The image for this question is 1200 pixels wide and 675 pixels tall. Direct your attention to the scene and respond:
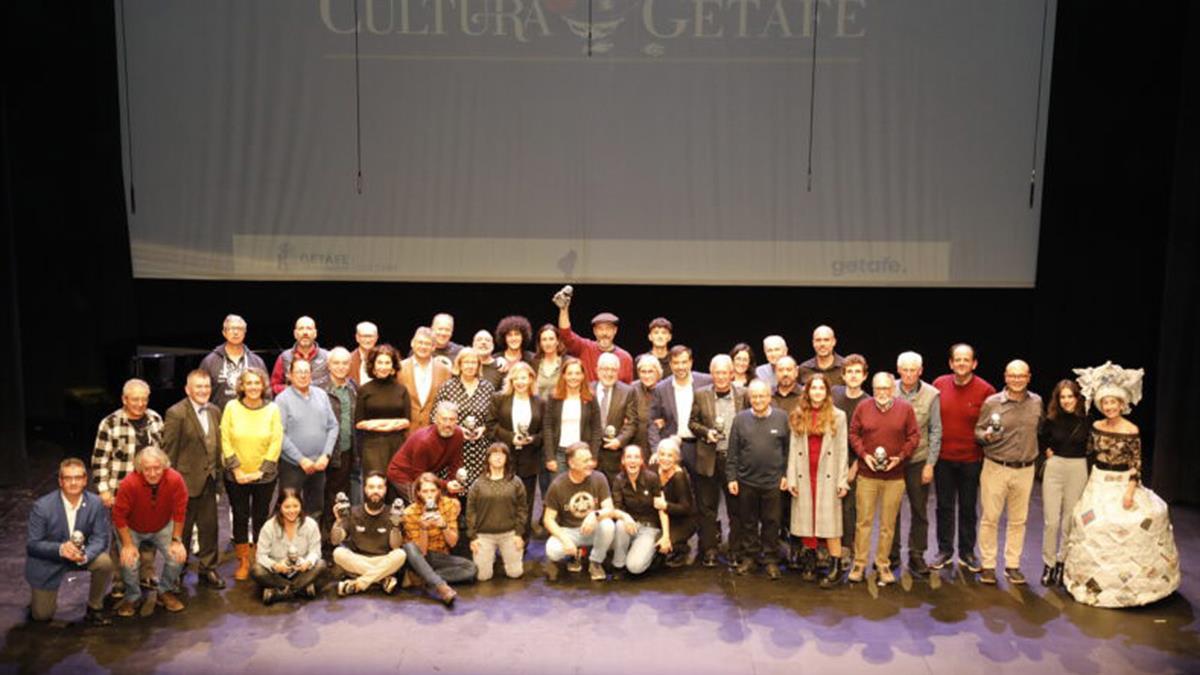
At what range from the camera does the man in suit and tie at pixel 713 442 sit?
20.0 feet

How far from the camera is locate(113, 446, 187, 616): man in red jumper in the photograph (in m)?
5.39

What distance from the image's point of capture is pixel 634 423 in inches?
245

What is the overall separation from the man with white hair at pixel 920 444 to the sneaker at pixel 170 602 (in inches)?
145

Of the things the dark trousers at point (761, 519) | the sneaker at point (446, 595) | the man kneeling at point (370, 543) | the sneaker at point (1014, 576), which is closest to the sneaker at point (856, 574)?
the dark trousers at point (761, 519)

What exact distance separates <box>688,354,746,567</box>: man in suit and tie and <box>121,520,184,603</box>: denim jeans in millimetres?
2735

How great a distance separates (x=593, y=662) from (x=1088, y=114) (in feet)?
18.7

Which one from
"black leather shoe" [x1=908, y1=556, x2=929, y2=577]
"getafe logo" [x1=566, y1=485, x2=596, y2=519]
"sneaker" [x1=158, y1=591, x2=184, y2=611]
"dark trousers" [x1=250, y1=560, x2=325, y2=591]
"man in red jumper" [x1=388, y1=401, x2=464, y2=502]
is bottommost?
"sneaker" [x1=158, y1=591, x2=184, y2=611]

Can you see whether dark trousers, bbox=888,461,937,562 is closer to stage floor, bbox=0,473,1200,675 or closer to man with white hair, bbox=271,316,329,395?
stage floor, bbox=0,473,1200,675

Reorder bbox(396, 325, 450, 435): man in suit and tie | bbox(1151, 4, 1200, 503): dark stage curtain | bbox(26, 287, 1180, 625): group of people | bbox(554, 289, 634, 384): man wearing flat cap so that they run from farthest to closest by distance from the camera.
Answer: bbox(1151, 4, 1200, 503): dark stage curtain → bbox(554, 289, 634, 384): man wearing flat cap → bbox(396, 325, 450, 435): man in suit and tie → bbox(26, 287, 1180, 625): group of people

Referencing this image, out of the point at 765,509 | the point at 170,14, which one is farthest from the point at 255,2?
the point at 765,509

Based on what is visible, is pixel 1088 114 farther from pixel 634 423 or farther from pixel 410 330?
pixel 410 330

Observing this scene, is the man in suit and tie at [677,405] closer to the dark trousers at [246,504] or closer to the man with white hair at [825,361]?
the man with white hair at [825,361]

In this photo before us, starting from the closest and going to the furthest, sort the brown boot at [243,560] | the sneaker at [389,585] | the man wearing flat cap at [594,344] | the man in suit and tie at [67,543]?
the man in suit and tie at [67,543], the sneaker at [389,585], the brown boot at [243,560], the man wearing flat cap at [594,344]

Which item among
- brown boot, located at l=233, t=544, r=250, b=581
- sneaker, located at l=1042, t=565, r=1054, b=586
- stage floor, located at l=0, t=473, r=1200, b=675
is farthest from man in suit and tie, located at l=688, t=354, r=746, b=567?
brown boot, located at l=233, t=544, r=250, b=581
